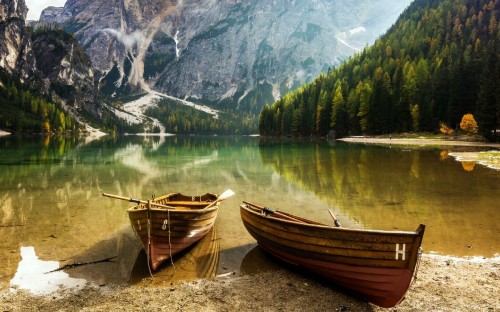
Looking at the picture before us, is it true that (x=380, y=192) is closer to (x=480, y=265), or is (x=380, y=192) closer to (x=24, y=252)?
(x=480, y=265)

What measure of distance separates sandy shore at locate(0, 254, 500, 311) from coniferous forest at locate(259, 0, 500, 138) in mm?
78801

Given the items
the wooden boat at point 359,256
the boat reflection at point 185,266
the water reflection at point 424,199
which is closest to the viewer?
the wooden boat at point 359,256

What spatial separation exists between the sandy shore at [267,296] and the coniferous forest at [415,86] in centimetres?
7880

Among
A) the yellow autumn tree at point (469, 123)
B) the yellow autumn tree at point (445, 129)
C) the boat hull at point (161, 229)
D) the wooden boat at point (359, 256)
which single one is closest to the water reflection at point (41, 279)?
the boat hull at point (161, 229)

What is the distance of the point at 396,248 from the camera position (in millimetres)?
8883

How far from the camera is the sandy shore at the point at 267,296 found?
953 centimetres

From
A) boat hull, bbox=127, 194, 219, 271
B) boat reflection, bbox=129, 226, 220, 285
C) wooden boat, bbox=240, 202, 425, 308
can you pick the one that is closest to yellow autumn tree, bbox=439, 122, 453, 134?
boat reflection, bbox=129, 226, 220, 285

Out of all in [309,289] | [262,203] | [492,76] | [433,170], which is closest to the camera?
[309,289]

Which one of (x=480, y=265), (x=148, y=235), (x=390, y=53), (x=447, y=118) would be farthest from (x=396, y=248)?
(x=390, y=53)

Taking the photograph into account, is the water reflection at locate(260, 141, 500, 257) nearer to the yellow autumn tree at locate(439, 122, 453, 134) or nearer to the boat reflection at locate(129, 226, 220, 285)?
the boat reflection at locate(129, 226, 220, 285)

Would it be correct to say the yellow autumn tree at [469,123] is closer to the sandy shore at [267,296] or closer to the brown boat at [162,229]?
the sandy shore at [267,296]

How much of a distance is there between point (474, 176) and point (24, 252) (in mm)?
37160

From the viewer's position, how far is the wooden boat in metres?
8.82

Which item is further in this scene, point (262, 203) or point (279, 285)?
point (262, 203)
